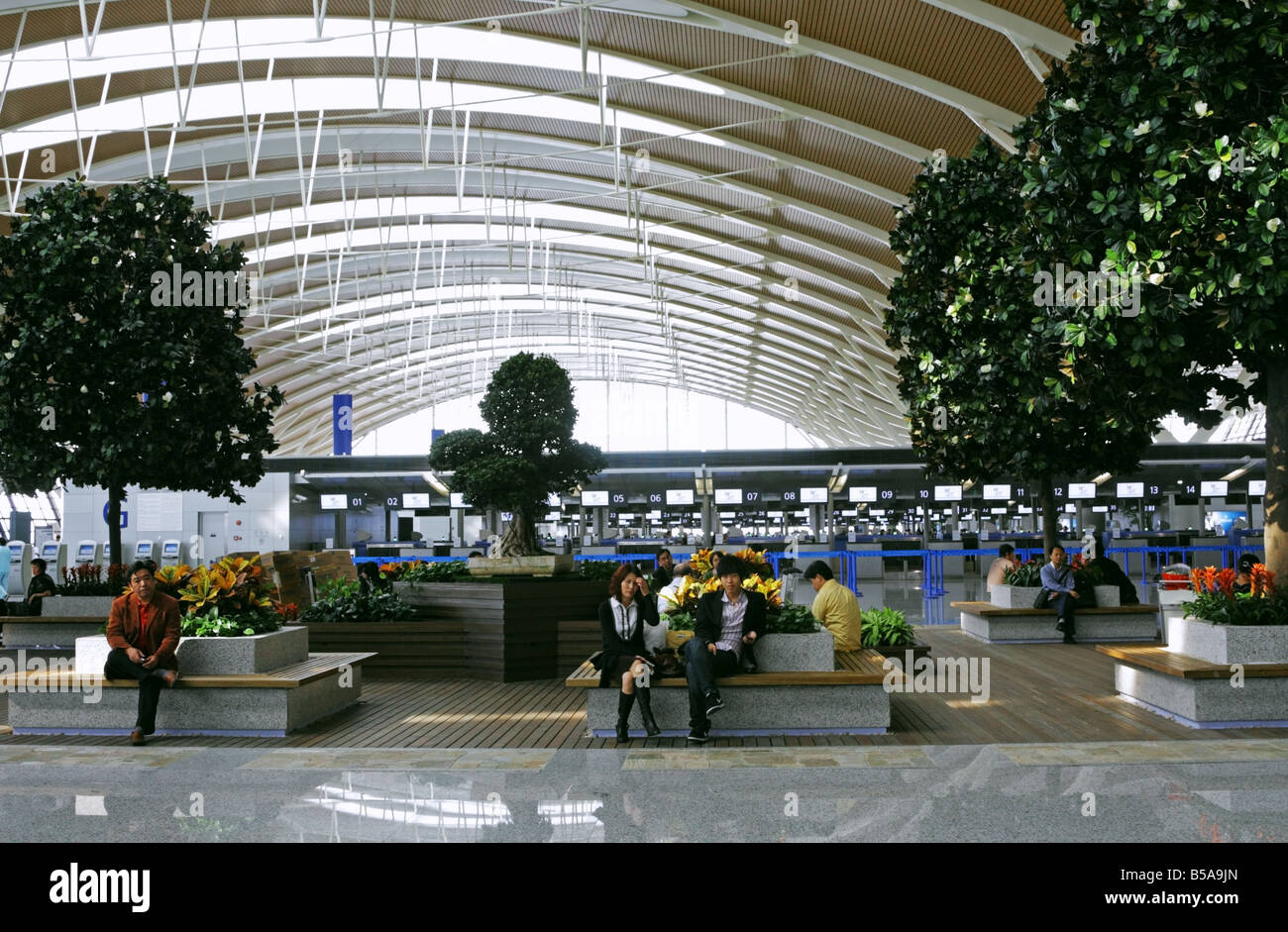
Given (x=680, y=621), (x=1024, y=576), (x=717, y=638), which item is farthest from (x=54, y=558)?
(x=717, y=638)

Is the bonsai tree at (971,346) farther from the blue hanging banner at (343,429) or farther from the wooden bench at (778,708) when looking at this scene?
the blue hanging banner at (343,429)

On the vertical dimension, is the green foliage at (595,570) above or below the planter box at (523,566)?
below

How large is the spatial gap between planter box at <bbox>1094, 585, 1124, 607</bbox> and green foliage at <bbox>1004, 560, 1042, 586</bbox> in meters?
0.83

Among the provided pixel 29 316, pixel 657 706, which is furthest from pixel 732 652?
pixel 29 316

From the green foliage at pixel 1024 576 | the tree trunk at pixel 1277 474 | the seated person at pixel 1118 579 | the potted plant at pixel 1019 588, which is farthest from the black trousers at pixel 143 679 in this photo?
the seated person at pixel 1118 579

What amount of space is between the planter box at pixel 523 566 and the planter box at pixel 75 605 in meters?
5.27

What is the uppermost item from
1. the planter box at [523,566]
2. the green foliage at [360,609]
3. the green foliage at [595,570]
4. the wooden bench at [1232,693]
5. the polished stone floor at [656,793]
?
the planter box at [523,566]

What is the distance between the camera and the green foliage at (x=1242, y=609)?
8789mm

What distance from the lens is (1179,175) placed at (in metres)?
7.79

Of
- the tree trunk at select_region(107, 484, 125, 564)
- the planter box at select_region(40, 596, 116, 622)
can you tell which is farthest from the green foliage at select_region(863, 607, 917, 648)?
the planter box at select_region(40, 596, 116, 622)

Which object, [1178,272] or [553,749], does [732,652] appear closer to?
[553,749]

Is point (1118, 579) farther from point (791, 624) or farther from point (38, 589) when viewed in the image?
point (38, 589)

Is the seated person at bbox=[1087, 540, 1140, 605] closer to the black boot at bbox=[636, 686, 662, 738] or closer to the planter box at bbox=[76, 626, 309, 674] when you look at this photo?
the black boot at bbox=[636, 686, 662, 738]

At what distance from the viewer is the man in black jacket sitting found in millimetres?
8492
